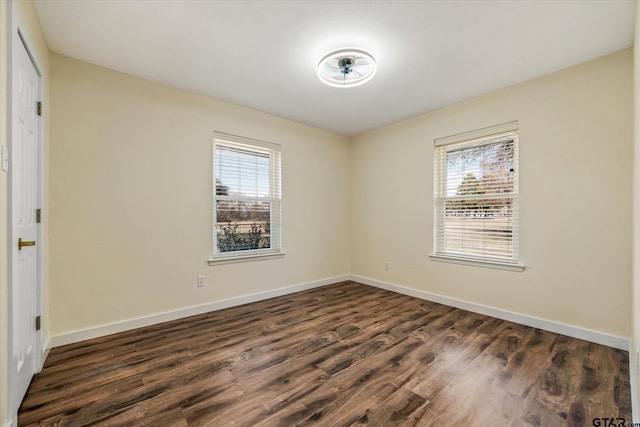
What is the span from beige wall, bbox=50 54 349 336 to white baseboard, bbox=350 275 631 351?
2.15 metres

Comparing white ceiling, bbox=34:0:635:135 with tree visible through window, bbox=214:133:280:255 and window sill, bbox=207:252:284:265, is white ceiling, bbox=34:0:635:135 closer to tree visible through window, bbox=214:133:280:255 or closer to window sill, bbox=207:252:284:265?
tree visible through window, bbox=214:133:280:255

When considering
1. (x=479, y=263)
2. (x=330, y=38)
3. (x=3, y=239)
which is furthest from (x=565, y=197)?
(x=3, y=239)

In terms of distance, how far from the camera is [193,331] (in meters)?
2.81

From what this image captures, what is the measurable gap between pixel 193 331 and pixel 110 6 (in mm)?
2852

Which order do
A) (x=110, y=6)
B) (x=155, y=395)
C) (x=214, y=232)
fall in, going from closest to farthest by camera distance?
(x=155, y=395), (x=110, y=6), (x=214, y=232)

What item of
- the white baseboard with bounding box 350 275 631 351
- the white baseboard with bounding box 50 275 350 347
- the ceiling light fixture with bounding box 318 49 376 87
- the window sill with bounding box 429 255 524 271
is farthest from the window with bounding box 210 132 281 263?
the window sill with bounding box 429 255 524 271

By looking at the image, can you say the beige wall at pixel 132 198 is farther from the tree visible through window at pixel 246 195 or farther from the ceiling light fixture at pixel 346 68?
the ceiling light fixture at pixel 346 68

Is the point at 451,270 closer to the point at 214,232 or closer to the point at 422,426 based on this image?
the point at 422,426

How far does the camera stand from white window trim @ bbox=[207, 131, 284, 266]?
348 cm

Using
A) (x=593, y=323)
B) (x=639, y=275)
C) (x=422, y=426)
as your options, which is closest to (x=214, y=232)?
(x=422, y=426)

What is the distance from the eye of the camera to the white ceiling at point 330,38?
1.96m

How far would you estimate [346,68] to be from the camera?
2654 mm

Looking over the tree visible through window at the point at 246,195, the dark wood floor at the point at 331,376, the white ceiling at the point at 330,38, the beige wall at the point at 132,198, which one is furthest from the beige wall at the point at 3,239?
the tree visible through window at the point at 246,195

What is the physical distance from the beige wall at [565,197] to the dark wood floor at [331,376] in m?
0.39
